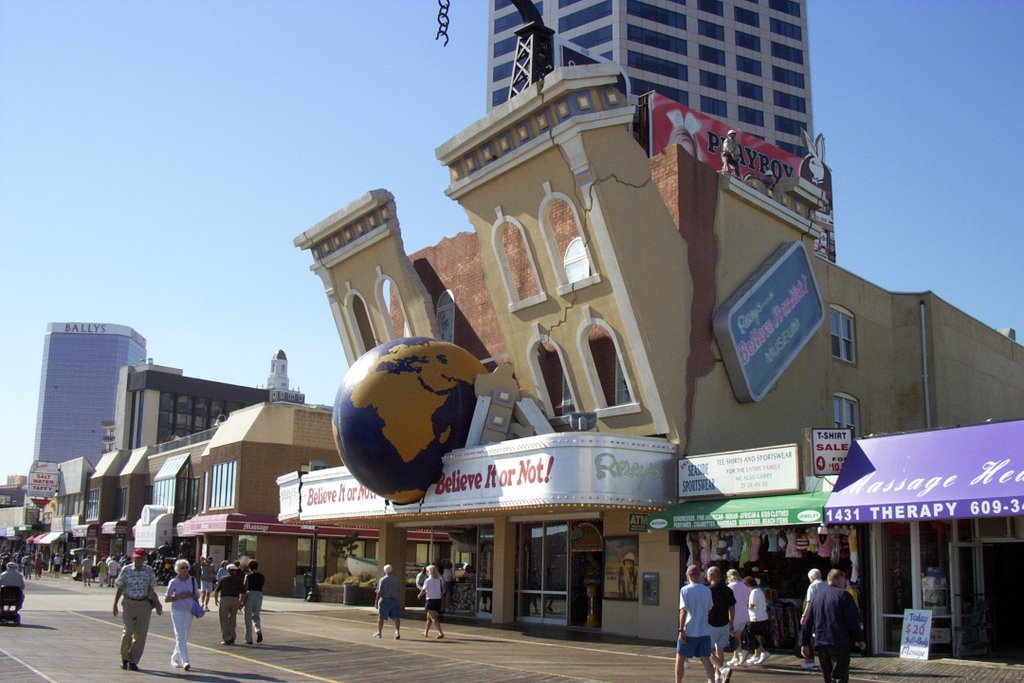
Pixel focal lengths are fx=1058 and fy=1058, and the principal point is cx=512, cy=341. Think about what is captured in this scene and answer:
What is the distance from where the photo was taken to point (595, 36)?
3162 inches

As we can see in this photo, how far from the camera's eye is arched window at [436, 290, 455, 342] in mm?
31578

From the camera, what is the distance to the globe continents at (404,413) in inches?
954

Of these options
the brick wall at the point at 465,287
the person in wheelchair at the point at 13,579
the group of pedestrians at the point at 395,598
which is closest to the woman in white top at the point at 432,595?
the group of pedestrians at the point at 395,598

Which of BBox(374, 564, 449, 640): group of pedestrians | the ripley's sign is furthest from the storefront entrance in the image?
BBox(374, 564, 449, 640): group of pedestrians

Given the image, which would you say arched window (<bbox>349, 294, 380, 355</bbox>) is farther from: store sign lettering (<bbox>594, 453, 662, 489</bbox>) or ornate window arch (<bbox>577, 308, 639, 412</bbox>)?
store sign lettering (<bbox>594, 453, 662, 489</bbox>)

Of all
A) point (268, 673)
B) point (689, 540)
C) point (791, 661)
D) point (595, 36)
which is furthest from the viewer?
point (595, 36)

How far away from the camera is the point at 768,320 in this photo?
84.8 ft

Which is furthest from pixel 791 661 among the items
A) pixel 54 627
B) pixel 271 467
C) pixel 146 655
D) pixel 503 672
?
pixel 271 467

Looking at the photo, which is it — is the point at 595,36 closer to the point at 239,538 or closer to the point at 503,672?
the point at 239,538

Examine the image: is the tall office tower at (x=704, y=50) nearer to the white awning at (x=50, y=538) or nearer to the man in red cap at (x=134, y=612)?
the white awning at (x=50, y=538)

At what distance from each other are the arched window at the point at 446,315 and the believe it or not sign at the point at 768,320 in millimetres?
9503

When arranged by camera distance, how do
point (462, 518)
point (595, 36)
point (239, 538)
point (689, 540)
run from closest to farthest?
point (689, 540) → point (462, 518) → point (239, 538) → point (595, 36)

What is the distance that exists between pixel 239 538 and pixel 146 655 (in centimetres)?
2977

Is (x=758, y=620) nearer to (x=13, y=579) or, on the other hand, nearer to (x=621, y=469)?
(x=621, y=469)
